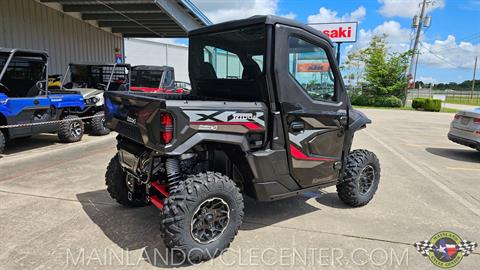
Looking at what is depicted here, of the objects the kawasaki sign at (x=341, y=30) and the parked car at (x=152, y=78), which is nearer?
the parked car at (x=152, y=78)

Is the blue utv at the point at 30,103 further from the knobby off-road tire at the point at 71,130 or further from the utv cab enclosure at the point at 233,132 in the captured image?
the utv cab enclosure at the point at 233,132

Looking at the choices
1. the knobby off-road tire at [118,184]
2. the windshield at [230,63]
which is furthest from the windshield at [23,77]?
the windshield at [230,63]

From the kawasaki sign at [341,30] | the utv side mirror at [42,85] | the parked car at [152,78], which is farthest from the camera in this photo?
the kawasaki sign at [341,30]

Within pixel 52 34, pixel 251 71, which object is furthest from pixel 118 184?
pixel 52 34

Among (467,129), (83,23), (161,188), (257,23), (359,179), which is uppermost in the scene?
(83,23)

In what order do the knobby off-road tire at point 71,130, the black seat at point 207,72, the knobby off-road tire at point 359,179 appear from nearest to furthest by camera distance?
the black seat at point 207,72
the knobby off-road tire at point 359,179
the knobby off-road tire at point 71,130

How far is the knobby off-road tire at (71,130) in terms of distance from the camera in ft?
27.7

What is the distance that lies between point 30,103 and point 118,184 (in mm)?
4665

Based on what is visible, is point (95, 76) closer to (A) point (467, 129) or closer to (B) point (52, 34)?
(B) point (52, 34)

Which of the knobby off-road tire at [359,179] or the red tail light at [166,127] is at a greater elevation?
the red tail light at [166,127]

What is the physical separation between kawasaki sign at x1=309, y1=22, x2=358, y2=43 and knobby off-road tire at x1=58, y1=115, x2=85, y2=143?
21.2 meters

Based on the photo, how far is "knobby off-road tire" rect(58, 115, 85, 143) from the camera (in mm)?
8445

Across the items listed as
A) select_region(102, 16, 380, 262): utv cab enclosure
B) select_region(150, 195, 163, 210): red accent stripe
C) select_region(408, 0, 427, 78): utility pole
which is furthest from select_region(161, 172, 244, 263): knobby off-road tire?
select_region(408, 0, 427, 78): utility pole

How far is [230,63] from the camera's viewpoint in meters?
3.81
